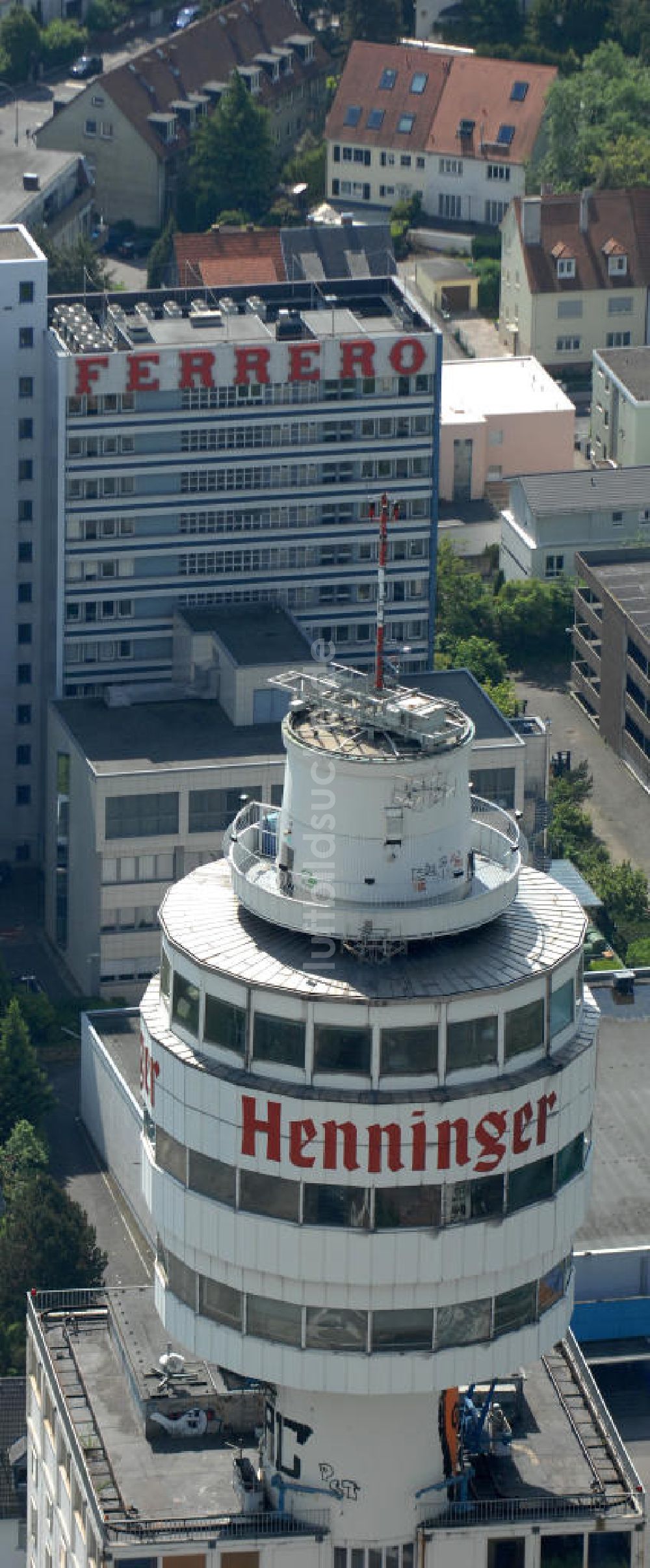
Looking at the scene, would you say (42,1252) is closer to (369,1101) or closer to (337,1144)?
(337,1144)

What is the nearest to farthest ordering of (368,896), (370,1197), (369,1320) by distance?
(370,1197) < (369,1320) < (368,896)

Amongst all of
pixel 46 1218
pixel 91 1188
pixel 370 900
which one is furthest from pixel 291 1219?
pixel 91 1188

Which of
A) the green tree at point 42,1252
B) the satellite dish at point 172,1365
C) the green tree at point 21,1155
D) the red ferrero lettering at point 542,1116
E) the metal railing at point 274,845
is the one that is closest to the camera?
the red ferrero lettering at point 542,1116

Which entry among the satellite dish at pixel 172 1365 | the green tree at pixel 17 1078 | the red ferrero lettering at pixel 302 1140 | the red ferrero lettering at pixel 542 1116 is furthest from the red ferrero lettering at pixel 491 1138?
the green tree at pixel 17 1078


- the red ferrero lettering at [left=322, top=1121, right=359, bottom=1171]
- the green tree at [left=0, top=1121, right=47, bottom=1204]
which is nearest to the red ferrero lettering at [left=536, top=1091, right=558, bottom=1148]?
the red ferrero lettering at [left=322, top=1121, right=359, bottom=1171]

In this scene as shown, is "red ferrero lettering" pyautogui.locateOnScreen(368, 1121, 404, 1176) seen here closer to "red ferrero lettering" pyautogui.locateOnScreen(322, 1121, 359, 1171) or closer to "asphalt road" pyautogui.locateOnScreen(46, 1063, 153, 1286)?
"red ferrero lettering" pyautogui.locateOnScreen(322, 1121, 359, 1171)

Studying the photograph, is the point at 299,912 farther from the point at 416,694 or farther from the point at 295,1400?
the point at 295,1400

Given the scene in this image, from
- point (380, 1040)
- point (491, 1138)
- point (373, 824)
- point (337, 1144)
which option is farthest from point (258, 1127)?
point (373, 824)

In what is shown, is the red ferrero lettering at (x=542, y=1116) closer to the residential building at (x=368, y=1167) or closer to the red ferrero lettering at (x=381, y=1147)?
the residential building at (x=368, y=1167)
